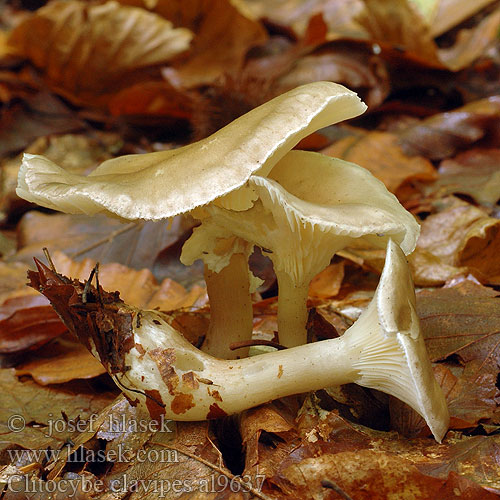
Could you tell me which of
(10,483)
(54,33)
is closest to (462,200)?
(10,483)

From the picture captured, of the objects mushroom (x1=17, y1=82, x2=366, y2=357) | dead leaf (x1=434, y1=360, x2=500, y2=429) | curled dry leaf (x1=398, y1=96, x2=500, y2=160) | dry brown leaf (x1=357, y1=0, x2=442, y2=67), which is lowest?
curled dry leaf (x1=398, y1=96, x2=500, y2=160)

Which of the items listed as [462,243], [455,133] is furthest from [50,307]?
[455,133]

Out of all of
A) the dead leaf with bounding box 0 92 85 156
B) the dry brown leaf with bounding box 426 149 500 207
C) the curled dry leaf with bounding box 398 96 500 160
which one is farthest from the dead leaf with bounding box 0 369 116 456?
the dead leaf with bounding box 0 92 85 156

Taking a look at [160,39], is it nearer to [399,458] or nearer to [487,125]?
[487,125]

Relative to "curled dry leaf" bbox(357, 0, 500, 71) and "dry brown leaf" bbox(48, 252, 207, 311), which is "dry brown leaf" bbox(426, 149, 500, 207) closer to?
"curled dry leaf" bbox(357, 0, 500, 71)

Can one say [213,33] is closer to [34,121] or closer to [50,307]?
[34,121]

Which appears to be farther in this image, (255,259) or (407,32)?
(407,32)
